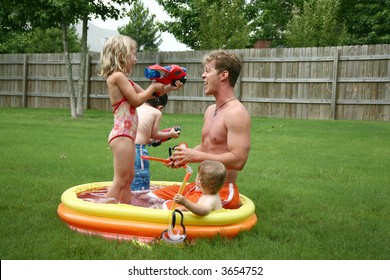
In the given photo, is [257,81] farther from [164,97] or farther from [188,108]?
[164,97]

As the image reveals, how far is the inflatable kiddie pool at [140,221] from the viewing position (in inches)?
128

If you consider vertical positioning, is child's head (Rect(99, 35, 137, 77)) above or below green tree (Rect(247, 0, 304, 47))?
below

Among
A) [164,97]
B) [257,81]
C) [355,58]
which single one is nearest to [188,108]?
[257,81]

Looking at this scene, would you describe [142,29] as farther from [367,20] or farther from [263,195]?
[263,195]

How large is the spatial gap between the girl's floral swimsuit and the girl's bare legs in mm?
45

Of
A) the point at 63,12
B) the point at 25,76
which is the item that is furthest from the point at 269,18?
the point at 63,12

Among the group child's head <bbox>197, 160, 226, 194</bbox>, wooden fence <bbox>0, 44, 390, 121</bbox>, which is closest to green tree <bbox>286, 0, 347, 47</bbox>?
wooden fence <bbox>0, 44, 390, 121</bbox>

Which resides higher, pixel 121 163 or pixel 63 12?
pixel 63 12

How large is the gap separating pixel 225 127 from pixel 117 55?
989 mm

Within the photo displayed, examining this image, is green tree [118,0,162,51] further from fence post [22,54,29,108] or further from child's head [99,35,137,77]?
child's head [99,35,137,77]

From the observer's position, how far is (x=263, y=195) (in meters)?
4.96

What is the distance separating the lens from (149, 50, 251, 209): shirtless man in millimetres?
3494

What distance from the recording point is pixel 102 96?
18953 mm
